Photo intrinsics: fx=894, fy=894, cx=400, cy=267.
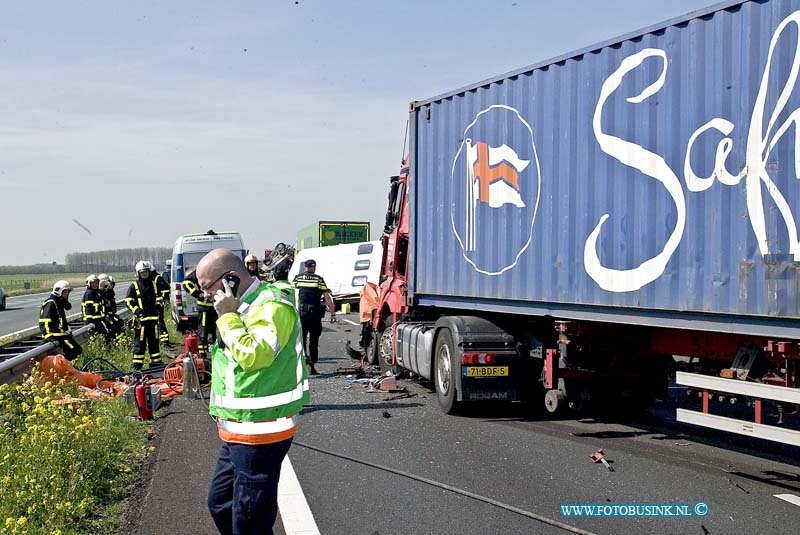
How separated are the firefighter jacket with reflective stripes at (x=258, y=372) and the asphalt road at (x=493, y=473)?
5.63 feet

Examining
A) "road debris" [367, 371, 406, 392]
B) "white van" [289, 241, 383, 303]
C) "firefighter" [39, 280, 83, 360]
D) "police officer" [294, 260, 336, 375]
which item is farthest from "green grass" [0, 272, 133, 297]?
"road debris" [367, 371, 406, 392]

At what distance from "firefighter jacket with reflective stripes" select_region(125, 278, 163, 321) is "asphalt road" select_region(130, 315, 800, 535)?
14.8 ft

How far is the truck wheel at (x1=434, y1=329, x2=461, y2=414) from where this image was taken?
401 inches

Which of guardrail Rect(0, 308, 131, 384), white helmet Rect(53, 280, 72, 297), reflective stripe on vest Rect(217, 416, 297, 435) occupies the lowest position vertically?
guardrail Rect(0, 308, 131, 384)

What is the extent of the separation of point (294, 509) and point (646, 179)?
401 centimetres

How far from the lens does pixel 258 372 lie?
417 centimetres

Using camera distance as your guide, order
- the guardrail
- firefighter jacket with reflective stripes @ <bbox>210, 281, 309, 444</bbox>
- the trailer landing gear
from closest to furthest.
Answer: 1. firefighter jacket with reflective stripes @ <bbox>210, 281, 309, 444</bbox>
2. the trailer landing gear
3. the guardrail

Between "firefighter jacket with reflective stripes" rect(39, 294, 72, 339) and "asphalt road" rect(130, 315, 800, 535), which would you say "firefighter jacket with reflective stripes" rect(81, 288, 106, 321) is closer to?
"firefighter jacket with reflective stripes" rect(39, 294, 72, 339)

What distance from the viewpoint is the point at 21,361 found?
11.2 meters

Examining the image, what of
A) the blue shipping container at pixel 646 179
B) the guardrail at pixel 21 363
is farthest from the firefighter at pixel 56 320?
the blue shipping container at pixel 646 179

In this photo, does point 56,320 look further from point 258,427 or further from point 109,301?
point 258,427

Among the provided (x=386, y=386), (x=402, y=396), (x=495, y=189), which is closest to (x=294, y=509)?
(x=495, y=189)

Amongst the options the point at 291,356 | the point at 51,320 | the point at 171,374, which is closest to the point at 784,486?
the point at 291,356

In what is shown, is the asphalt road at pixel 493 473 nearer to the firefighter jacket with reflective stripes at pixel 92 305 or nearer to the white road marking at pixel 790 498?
the white road marking at pixel 790 498
